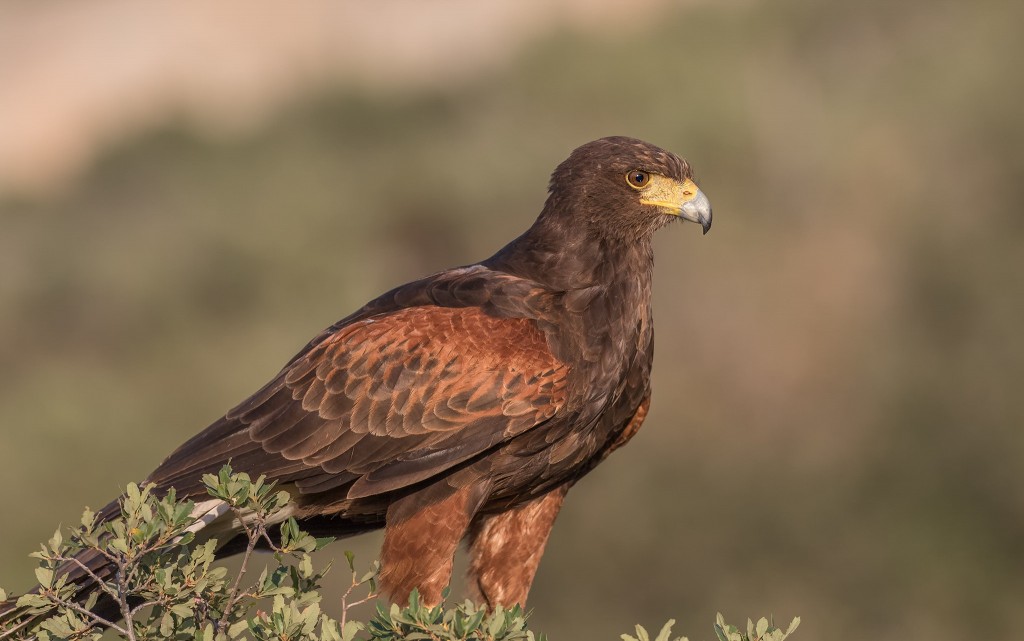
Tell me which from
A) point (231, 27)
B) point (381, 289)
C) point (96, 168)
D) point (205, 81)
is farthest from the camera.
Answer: point (231, 27)

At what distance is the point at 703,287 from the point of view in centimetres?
1493

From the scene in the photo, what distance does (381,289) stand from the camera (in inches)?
630

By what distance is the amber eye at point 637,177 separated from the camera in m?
5.97

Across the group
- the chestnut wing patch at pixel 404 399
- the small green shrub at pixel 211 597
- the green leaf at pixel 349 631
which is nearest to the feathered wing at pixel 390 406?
the chestnut wing patch at pixel 404 399

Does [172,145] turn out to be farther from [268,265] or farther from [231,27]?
[231,27]

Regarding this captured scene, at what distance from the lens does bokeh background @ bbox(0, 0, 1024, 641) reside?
44.2 ft

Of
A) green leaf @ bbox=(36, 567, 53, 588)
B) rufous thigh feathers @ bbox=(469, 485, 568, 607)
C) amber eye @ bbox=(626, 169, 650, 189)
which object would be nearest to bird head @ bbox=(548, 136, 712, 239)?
amber eye @ bbox=(626, 169, 650, 189)

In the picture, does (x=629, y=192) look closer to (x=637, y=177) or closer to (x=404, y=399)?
(x=637, y=177)

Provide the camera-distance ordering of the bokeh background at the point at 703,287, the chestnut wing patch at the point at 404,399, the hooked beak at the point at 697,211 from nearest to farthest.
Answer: the chestnut wing patch at the point at 404,399, the hooked beak at the point at 697,211, the bokeh background at the point at 703,287

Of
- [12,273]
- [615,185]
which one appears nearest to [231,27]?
[12,273]

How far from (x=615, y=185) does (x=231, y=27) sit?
25.3 m

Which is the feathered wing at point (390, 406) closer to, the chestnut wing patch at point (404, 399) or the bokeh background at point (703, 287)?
the chestnut wing patch at point (404, 399)

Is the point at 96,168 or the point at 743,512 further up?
the point at 96,168

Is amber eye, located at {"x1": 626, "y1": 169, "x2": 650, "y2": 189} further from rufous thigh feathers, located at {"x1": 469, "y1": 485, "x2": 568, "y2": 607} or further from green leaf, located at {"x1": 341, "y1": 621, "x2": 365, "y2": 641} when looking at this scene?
green leaf, located at {"x1": 341, "y1": 621, "x2": 365, "y2": 641}
